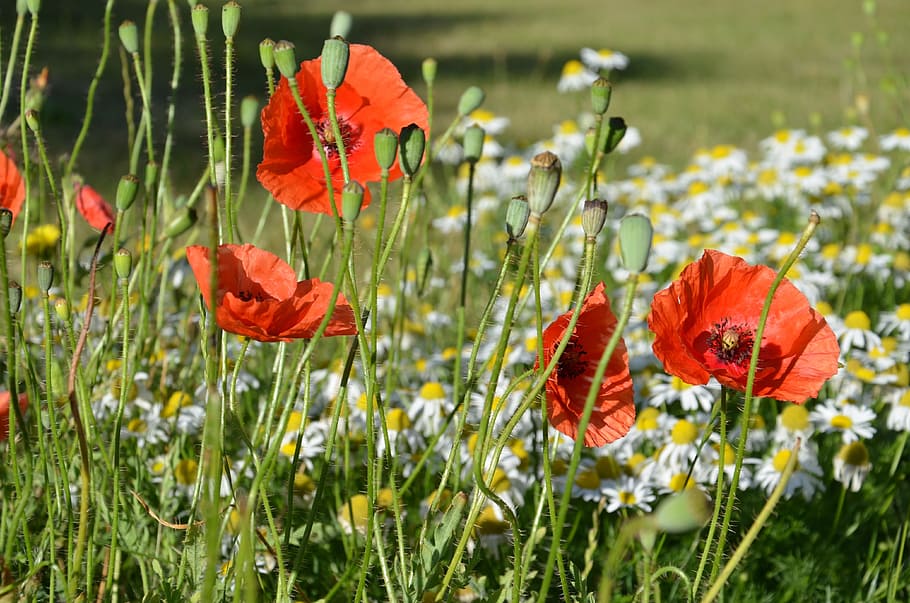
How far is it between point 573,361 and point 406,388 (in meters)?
0.84

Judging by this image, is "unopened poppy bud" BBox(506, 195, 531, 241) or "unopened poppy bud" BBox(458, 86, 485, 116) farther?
"unopened poppy bud" BBox(458, 86, 485, 116)

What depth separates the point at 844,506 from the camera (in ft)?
5.16

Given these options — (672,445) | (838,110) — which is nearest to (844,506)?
(672,445)

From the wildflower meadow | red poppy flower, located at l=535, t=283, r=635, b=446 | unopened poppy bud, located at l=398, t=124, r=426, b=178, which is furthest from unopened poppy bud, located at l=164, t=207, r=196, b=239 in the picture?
red poppy flower, located at l=535, t=283, r=635, b=446

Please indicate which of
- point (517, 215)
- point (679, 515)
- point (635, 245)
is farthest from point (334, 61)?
point (679, 515)

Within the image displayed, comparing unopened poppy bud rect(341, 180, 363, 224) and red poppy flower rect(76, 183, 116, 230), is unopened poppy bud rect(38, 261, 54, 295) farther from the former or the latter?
red poppy flower rect(76, 183, 116, 230)

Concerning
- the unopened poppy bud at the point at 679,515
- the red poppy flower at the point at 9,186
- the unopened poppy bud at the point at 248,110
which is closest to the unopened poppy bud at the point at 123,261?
the red poppy flower at the point at 9,186

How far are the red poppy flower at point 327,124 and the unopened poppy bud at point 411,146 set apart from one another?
0.14 metres

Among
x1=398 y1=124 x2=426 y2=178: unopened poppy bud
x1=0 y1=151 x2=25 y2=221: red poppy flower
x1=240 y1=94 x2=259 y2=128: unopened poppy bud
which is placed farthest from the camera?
x1=240 y1=94 x2=259 y2=128: unopened poppy bud

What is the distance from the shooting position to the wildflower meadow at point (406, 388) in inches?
31.9

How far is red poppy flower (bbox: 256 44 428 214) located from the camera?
3.15 feet

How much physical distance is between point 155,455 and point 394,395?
37 cm

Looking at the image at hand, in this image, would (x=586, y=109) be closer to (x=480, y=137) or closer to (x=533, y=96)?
(x=533, y=96)

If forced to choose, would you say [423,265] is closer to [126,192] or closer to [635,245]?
[126,192]
